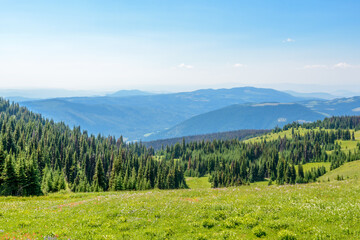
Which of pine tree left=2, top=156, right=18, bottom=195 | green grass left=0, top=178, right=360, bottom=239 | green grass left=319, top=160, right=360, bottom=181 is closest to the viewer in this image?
green grass left=0, top=178, right=360, bottom=239

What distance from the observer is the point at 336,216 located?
16.6m

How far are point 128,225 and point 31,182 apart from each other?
203ft

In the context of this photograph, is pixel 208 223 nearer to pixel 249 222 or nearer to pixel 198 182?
pixel 249 222

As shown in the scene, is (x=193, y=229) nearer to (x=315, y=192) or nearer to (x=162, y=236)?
(x=162, y=236)

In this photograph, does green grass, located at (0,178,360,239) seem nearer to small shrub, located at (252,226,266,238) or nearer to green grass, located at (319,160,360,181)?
small shrub, located at (252,226,266,238)

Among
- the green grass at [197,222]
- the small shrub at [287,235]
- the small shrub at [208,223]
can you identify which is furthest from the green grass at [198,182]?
the small shrub at [287,235]

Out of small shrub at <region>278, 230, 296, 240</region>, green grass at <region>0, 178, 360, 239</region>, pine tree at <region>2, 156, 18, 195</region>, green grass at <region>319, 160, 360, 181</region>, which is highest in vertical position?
small shrub at <region>278, 230, 296, 240</region>

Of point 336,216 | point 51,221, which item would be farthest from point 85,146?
point 336,216

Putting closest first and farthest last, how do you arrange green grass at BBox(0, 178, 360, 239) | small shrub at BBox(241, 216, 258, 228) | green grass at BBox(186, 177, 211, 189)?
green grass at BBox(0, 178, 360, 239) < small shrub at BBox(241, 216, 258, 228) < green grass at BBox(186, 177, 211, 189)

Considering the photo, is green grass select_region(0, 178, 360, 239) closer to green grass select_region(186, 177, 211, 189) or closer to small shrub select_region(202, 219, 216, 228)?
small shrub select_region(202, 219, 216, 228)

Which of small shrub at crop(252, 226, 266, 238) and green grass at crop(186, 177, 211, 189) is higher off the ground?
small shrub at crop(252, 226, 266, 238)

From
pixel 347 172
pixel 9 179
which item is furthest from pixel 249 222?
pixel 347 172

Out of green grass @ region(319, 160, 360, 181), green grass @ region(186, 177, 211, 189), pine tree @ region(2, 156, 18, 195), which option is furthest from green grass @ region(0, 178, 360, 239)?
green grass @ region(186, 177, 211, 189)

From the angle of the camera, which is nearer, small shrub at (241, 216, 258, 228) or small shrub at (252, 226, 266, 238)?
small shrub at (252, 226, 266, 238)
